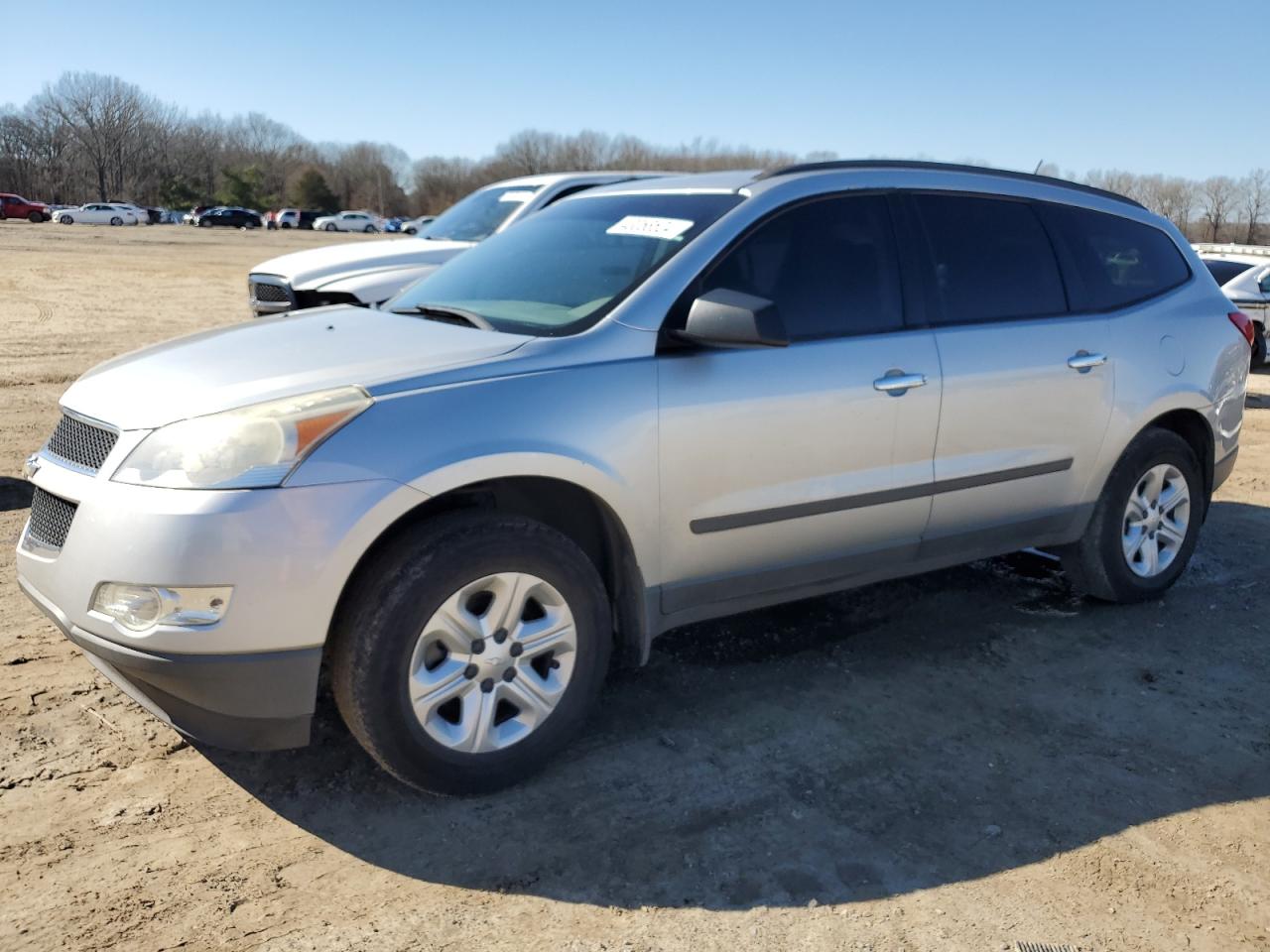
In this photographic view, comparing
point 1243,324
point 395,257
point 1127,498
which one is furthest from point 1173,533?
point 395,257

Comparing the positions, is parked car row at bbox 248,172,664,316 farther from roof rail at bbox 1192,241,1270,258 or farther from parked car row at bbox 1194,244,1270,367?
roof rail at bbox 1192,241,1270,258

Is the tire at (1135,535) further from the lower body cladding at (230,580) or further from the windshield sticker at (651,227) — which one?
the lower body cladding at (230,580)

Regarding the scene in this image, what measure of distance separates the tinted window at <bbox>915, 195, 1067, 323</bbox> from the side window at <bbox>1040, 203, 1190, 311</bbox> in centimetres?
12

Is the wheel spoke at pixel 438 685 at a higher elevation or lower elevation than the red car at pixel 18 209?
lower

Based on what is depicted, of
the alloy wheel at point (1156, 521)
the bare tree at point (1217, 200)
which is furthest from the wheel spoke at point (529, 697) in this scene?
the bare tree at point (1217, 200)

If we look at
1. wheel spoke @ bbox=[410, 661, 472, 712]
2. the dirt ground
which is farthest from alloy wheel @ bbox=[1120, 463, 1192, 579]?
wheel spoke @ bbox=[410, 661, 472, 712]

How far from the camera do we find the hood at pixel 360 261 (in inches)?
366

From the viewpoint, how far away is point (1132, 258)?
16.8 feet

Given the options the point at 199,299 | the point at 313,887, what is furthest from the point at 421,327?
the point at 199,299

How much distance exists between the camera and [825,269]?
4.08 meters

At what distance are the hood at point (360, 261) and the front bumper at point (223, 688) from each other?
6.48 metres

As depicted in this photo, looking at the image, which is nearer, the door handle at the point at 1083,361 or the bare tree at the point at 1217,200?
the door handle at the point at 1083,361

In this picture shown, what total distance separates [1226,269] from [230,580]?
14404 millimetres

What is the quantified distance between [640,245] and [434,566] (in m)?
1.51
